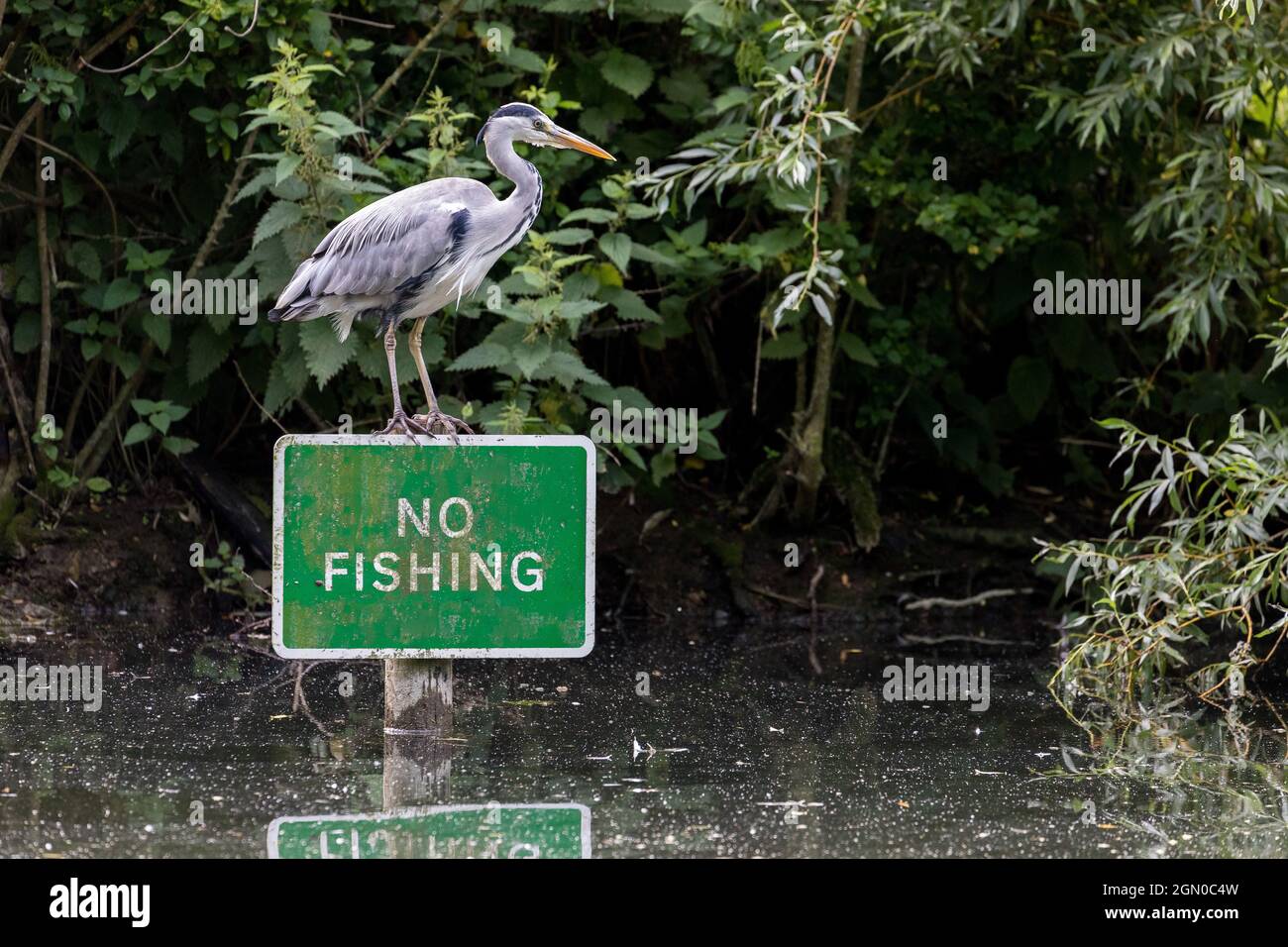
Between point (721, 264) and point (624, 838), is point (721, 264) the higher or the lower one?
the higher one

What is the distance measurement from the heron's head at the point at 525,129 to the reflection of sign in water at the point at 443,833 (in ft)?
6.60

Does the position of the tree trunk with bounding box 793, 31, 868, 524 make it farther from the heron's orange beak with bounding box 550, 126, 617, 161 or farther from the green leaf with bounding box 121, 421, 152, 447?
the green leaf with bounding box 121, 421, 152, 447

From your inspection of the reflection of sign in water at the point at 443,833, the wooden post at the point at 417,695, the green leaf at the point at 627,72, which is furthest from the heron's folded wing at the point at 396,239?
the green leaf at the point at 627,72

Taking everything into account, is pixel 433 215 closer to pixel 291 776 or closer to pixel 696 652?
pixel 291 776

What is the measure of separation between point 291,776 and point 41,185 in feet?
13.0

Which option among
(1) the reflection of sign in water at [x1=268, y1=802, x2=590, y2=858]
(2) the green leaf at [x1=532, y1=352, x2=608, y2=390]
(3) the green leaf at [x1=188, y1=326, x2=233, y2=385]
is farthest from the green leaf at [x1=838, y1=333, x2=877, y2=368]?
(1) the reflection of sign in water at [x1=268, y1=802, x2=590, y2=858]

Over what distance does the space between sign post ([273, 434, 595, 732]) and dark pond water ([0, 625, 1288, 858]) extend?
1.64 feet

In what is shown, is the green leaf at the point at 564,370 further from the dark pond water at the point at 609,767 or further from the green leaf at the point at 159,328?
the green leaf at the point at 159,328

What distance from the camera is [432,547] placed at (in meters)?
4.23

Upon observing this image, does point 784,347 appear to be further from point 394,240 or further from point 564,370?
point 394,240

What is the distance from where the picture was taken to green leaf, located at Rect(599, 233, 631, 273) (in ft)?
23.2

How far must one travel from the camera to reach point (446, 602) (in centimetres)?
423

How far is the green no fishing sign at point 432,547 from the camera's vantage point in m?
4.21

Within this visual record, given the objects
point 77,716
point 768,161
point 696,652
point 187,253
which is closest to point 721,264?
point 768,161
